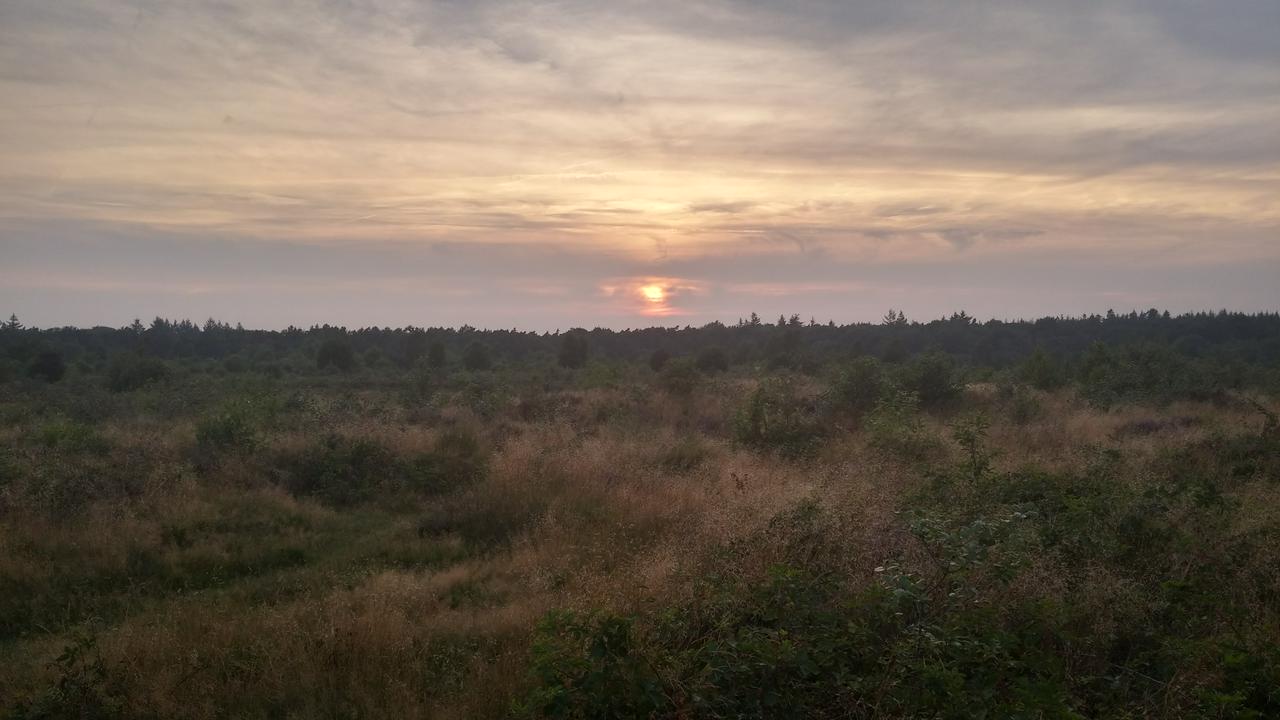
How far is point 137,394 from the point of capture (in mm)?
26531

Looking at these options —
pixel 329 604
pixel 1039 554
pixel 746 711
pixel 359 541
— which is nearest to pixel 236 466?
pixel 359 541

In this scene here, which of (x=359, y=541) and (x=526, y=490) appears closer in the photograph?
(x=359, y=541)

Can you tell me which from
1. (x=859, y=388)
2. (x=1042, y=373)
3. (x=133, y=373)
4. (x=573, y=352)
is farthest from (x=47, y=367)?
(x=1042, y=373)

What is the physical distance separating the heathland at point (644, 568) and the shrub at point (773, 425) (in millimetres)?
80

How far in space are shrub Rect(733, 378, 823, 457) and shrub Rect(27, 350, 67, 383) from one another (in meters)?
35.7

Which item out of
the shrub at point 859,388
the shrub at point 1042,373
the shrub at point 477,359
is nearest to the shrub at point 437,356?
the shrub at point 477,359

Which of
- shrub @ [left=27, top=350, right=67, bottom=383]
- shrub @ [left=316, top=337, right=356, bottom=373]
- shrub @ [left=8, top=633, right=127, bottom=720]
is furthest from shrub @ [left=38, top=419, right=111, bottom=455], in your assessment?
shrub @ [left=316, top=337, right=356, bottom=373]

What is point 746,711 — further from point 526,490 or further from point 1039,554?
point 526,490

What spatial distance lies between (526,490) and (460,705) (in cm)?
551

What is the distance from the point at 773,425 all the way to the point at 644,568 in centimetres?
918

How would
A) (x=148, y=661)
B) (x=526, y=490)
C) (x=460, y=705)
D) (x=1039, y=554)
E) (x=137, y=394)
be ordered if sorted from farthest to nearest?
1. (x=137, y=394)
2. (x=526, y=490)
3. (x=1039, y=554)
4. (x=148, y=661)
5. (x=460, y=705)

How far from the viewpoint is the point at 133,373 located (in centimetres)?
3300

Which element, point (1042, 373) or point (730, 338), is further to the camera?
point (730, 338)

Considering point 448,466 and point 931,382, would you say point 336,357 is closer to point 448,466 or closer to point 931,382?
point 931,382
